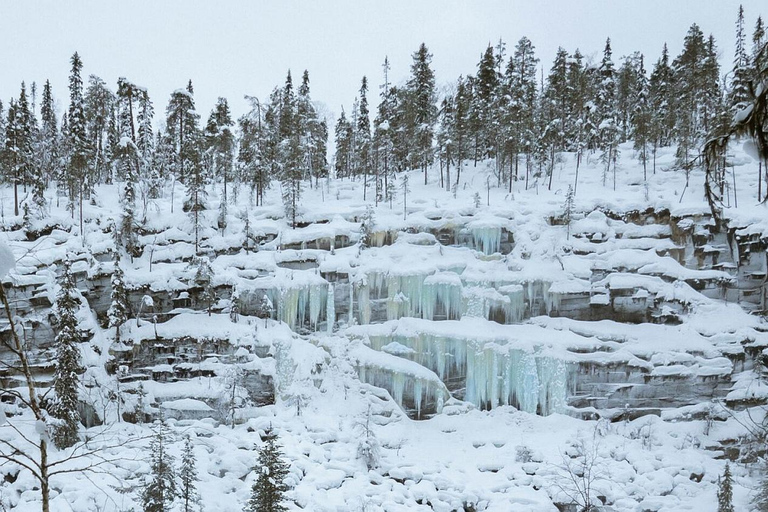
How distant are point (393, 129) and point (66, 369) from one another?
96.5 feet

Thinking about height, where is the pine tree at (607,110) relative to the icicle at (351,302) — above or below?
above

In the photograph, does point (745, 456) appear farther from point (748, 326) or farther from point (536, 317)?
point (536, 317)

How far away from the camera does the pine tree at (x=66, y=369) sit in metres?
17.1

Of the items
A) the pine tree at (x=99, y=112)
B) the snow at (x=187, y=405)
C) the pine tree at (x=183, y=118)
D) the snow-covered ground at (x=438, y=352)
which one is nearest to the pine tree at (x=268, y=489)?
the snow-covered ground at (x=438, y=352)

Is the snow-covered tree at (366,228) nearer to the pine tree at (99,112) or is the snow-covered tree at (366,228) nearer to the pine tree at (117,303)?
the pine tree at (117,303)

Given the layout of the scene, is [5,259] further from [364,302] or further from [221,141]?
[221,141]

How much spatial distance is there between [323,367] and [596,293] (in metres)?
13.4

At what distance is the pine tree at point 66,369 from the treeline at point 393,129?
847 cm

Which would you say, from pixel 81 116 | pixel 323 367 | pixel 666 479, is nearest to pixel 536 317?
pixel 666 479

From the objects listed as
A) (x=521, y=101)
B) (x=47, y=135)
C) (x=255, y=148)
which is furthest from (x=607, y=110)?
(x=47, y=135)

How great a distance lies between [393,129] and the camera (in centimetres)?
3966

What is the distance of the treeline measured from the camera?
3108 cm

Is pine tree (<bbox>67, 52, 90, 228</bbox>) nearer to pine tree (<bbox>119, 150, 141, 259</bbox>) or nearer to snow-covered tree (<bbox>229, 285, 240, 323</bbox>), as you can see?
pine tree (<bbox>119, 150, 141, 259</bbox>)

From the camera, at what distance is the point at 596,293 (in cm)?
2236
